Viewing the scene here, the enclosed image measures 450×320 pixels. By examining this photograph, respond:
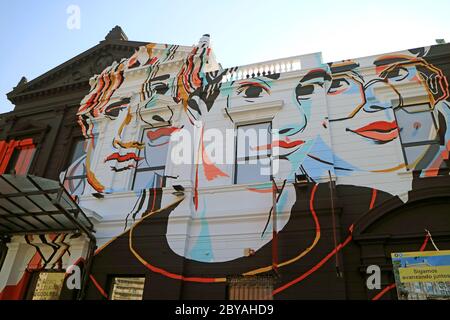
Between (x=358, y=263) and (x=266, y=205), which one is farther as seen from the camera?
(x=266, y=205)

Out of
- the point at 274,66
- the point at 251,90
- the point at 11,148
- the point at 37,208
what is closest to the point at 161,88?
the point at 251,90

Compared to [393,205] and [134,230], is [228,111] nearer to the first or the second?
[134,230]

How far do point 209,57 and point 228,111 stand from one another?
2702 mm

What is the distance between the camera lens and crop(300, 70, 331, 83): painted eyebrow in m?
10.0

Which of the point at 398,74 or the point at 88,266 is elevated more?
the point at 398,74

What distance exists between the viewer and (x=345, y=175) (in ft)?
27.8

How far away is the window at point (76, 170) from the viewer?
10.9 m

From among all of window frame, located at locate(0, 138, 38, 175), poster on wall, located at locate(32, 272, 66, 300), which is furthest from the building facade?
window frame, located at locate(0, 138, 38, 175)

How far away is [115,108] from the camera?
1185cm

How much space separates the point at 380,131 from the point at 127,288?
24.5 ft

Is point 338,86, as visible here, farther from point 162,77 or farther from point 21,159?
point 21,159

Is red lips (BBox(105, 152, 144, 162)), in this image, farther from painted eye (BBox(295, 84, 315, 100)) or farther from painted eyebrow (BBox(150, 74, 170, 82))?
painted eye (BBox(295, 84, 315, 100))

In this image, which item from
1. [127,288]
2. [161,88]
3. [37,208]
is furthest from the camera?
[161,88]
